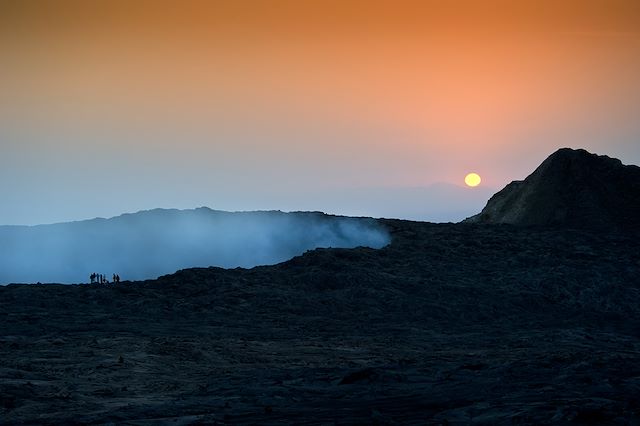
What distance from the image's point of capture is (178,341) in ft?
87.2

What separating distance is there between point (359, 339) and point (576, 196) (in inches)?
1067

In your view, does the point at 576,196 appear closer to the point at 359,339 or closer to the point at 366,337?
the point at 366,337

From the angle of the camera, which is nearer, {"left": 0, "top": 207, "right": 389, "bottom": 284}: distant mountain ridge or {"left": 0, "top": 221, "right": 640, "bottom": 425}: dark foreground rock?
{"left": 0, "top": 221, "right": 640, "bottom": 425}: dark foreground rock

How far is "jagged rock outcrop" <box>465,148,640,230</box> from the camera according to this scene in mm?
50344

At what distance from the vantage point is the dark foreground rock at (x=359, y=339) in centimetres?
1748

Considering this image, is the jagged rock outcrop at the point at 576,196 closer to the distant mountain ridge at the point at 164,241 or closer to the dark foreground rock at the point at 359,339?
the dark foreground rock at the point at 359,339

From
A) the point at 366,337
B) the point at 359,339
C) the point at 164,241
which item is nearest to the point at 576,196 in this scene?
the point at 164,241

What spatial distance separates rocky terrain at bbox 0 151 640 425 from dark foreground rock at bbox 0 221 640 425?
0.27ft

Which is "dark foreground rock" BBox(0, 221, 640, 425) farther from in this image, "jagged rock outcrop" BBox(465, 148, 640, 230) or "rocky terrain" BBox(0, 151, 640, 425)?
"jagged rock outcrop" BBox(465, 148, 640, 230)

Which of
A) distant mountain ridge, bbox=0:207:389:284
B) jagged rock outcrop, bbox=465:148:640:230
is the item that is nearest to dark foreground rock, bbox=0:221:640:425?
jagged rock outcrop, bbox=465:148:640:230

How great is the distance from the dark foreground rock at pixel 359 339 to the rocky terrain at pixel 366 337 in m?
0.08

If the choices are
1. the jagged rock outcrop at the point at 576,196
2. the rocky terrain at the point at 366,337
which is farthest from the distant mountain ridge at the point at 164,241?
the jagged rock outcrop at the point at 576,196

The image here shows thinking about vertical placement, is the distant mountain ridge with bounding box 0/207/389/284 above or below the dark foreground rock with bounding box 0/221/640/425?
above

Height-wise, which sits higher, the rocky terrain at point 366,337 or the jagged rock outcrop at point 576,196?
the jagged rock outcrop at point 576,196
